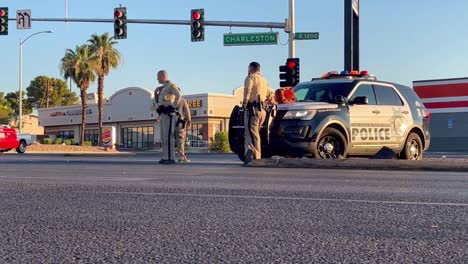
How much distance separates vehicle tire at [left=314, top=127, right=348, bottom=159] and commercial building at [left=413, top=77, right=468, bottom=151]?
25217 millimetres

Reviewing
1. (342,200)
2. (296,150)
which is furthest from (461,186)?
(296,150)

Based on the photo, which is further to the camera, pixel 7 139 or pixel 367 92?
pixel 7 139

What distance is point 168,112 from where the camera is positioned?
463 inches

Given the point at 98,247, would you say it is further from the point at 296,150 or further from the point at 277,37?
the point at 277,37

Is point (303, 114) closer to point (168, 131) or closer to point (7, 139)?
point (168, 131)

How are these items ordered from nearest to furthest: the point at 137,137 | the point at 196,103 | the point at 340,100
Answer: the point at 340,100 < the point at 196,103 < the point at 137,137

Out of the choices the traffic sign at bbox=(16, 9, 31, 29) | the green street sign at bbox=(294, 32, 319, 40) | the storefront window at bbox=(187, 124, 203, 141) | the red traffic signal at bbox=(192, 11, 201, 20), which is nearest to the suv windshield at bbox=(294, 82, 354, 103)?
the green street sign at bbox=(294, 32, 319, 40)

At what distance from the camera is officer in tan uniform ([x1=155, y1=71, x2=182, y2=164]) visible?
38.7ft

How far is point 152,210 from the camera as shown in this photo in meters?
5.25

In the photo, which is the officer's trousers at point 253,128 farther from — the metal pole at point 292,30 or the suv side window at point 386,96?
the metal pole at point 292,30

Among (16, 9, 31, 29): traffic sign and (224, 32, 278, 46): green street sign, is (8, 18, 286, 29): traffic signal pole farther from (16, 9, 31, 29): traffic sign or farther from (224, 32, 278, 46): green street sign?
(16, 9, 31, 29): traffic sign

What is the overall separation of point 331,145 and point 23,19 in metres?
18.2

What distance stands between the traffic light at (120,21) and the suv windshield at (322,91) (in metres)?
14.0

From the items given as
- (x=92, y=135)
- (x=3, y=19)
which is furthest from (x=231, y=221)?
(x=92, y=135)
